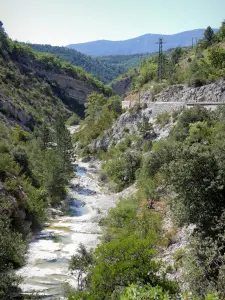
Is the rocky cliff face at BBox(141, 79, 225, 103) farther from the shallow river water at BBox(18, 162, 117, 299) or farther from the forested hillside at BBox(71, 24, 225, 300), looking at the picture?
the shallow river water at BBox(18, 162, 117, 299)

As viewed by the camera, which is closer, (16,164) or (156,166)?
(156,166)

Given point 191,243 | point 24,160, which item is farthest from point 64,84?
point 191,243

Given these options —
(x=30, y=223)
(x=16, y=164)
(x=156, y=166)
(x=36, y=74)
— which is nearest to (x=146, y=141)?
(x=156, y=166)

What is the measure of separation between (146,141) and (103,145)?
633 inches

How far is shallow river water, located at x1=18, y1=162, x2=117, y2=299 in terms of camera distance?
74.5 feet

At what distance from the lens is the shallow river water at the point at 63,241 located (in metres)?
22.7

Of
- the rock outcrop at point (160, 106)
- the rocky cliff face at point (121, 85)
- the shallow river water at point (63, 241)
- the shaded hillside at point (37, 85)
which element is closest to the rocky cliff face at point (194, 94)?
the rock outcrop at point (160, 106)

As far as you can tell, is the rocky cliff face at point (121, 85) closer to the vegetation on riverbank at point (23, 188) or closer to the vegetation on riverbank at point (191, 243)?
the vegetation on riverbank at point (23, 188)

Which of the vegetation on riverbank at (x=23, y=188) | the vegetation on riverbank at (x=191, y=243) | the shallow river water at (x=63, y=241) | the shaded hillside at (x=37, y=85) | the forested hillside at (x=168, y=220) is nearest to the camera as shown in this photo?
the vegetation on riverbank at (x=191, y=243)

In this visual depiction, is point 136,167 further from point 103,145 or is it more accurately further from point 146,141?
point 103,145

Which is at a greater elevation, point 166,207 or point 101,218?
point 166,207

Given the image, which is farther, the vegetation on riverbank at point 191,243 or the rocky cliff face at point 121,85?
the rocky cliff face at point 121,85

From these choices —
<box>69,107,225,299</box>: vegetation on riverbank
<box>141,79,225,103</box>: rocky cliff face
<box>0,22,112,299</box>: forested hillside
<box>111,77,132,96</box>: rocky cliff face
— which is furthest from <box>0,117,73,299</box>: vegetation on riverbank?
<box>111,77,132,96</box>: rocky cliff face

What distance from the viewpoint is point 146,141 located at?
5028 cm
